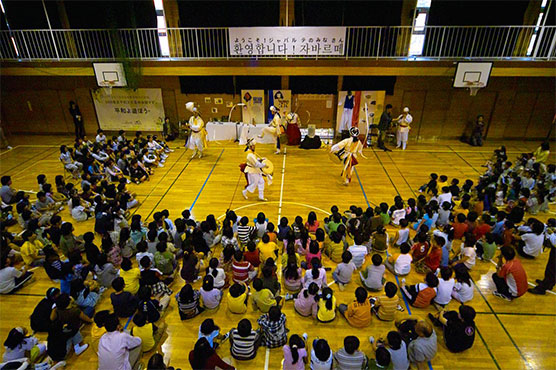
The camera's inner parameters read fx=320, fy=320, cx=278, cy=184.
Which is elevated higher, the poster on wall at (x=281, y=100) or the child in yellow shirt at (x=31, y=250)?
the poster on wall at (x=281, y=100)

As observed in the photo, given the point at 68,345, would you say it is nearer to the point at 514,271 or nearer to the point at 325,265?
the point at 325,265

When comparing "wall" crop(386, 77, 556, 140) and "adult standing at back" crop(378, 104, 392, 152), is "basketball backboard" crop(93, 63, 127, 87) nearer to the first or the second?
"adult standing at back" crop(378, 104, 392, 152)

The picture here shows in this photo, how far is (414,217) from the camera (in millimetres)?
7285

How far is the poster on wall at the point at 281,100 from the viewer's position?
1368 cm

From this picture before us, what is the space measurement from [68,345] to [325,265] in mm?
4352

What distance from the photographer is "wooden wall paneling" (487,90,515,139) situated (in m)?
13.4

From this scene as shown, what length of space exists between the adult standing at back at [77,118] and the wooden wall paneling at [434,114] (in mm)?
14830

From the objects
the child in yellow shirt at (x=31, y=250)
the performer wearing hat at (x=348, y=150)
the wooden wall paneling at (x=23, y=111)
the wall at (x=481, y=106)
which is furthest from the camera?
the wooden wall paneling at (x=23, y=111)

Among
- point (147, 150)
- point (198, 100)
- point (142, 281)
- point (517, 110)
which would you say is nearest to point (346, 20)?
point (198, 100)

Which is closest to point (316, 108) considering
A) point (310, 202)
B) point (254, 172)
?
point (310, 202)

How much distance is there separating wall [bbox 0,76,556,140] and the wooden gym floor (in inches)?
34.3

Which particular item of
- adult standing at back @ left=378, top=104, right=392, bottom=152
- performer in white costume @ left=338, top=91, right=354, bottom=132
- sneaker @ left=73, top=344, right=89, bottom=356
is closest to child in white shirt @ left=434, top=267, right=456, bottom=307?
sneaker @ left=73, top=344, right=89, bottom=356

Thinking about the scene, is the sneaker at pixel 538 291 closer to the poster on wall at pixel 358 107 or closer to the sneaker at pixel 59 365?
the sneaker at pixel 59 365

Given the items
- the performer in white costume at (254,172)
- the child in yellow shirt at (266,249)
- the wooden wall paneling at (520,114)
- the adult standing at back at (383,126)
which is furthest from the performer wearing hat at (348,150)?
the wooden wall paneling at (520,114)
